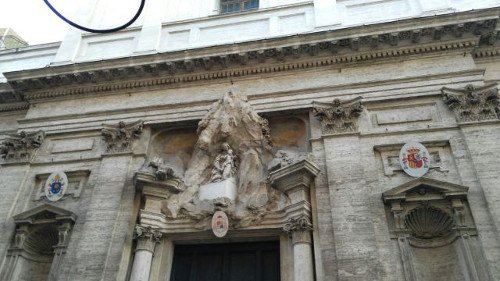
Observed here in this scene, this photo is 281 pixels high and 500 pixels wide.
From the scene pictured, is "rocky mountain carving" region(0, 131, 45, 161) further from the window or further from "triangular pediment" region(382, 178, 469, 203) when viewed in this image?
"triangular pediment" region(382, 178, 469, 203)

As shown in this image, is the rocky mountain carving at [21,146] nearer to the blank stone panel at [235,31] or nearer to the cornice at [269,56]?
the cornice at [269,56]

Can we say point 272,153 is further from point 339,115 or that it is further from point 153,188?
point 153,188

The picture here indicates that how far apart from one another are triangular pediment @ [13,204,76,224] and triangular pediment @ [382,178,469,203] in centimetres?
712

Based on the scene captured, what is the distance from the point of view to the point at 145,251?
28.7 ft

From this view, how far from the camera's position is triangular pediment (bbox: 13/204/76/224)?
9.65 m

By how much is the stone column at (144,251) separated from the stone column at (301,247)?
2868 millimetres

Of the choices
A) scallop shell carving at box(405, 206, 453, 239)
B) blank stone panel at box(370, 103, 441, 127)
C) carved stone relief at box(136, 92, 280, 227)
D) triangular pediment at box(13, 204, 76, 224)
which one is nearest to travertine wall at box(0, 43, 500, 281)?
blank stone panel at box(370, 103, 441, 127)

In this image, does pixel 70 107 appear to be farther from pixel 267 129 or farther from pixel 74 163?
pixel 267 129

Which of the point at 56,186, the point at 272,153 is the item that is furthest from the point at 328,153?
the point at 56,186

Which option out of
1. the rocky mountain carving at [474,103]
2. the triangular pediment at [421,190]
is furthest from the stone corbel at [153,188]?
the rocky mountain carving at [474,103]

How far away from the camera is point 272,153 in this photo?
1013 centimetres

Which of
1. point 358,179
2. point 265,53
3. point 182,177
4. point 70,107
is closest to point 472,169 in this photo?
point 358,179

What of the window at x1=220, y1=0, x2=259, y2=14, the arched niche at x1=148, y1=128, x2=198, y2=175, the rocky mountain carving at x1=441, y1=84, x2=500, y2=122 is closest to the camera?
the rocky mountain carving at x1=441, y1=84, x2=500, y2=122

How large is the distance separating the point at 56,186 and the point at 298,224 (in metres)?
6.20
